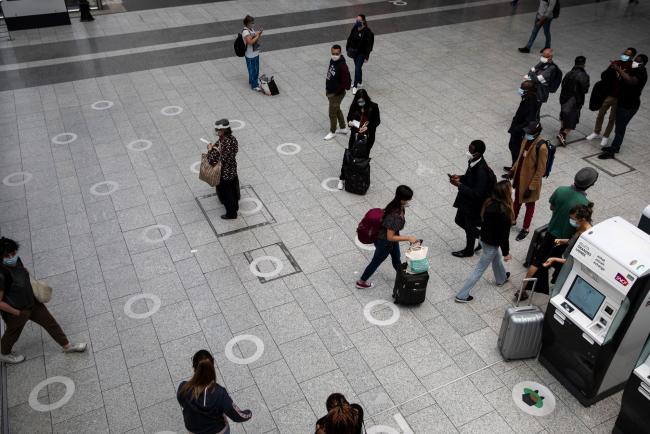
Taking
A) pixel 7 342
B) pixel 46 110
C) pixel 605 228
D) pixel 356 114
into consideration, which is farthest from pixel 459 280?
pixel 46 110

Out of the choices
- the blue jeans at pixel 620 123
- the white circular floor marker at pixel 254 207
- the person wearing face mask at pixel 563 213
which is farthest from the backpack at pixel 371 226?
the blue jeans at pixel 620 123

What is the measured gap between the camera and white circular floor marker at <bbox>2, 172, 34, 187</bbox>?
9094 mm

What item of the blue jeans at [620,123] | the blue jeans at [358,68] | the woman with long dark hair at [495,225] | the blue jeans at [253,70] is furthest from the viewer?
the blue jeans at [358,68]

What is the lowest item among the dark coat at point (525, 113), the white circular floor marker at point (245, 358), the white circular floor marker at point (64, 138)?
the white circular floor marker at point (64, 138)

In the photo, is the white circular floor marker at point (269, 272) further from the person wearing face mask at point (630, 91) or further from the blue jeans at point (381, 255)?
the person wearing face mask at point (630, 91)

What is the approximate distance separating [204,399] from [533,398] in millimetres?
3455

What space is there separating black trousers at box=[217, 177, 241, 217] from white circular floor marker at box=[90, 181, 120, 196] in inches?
76.4

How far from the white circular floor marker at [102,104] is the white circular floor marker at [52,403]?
7169 mm

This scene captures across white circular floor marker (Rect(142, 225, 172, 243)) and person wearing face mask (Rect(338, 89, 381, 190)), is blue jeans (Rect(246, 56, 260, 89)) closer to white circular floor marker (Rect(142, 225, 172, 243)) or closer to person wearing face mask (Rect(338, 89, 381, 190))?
person wearing face mask (Rect(338, 89, 381, 190))

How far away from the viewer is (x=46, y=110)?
11.5 metres

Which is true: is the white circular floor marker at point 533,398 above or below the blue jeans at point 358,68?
below

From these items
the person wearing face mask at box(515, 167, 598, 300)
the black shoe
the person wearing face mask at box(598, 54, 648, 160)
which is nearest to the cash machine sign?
the person wearing face mask at box(515, 167, 598, 300)

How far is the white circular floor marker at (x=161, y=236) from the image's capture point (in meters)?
7.88

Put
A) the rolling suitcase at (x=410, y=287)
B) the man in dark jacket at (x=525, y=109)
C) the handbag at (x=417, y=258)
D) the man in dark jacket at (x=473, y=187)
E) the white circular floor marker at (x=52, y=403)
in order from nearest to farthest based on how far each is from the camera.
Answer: the white circular floor marker at (x=52, y=403) < the handbag at (x=417, y=258) < the rolling suitcase at (x=410, y=287) < the man in dark jacket at (x=473, y=187) < the man in dark jacket at (x=525, y=109)
